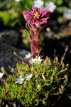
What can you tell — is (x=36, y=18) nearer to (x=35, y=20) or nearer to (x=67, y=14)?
(x=35, y=20)

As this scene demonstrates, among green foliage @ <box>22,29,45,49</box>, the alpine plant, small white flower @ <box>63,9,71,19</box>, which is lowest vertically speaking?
green foliage @ <box>22,29,45,49</box>

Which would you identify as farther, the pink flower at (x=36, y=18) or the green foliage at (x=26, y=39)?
the green foliage at (x=26, y=39)

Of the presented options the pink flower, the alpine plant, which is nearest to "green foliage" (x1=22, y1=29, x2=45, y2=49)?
the alpine plant

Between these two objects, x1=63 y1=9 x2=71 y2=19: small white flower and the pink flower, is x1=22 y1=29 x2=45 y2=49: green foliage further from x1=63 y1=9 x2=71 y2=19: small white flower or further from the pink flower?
the pink flower

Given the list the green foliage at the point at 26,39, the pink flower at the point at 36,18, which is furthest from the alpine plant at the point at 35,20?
the green foliage at the point at 26,39

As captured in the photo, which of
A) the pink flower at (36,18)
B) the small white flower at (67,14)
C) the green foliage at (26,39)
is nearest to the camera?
the pink flower at (36,18)

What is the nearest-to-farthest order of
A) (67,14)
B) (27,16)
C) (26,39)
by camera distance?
(27,16), (26,39), (67,14)

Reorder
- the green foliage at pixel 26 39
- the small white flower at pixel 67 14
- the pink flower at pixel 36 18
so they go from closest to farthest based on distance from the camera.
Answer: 1. the pink flower at pixel 36 18
2. the green foliage at pixel 26 39
3. the small white flower at pixel 67 14

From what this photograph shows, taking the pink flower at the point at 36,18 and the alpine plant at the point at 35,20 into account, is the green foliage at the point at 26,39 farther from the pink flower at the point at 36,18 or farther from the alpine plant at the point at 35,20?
the pink flower at the point at 36,18

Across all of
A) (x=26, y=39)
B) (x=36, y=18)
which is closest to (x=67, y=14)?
(x=26, y=39)

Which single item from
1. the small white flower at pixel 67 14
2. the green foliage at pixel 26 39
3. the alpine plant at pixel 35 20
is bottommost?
the green foliage at pixel 26 39

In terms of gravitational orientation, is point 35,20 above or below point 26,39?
above
